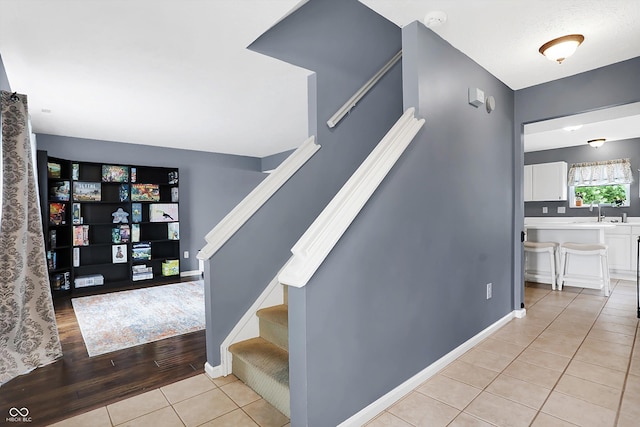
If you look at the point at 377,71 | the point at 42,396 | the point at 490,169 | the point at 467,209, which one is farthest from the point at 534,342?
the point at 42,396

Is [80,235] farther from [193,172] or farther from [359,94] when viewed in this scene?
[359,94]

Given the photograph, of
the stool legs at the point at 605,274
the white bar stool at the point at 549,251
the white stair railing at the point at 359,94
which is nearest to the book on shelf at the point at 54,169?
the white stair railing at the point at 359,94

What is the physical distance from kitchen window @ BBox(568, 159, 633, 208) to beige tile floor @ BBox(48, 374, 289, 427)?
677 centimetres

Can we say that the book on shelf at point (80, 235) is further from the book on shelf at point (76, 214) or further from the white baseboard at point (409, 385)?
the white baseboard at point (409, 385)

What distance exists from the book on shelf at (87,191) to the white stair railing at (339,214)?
4.78 meters

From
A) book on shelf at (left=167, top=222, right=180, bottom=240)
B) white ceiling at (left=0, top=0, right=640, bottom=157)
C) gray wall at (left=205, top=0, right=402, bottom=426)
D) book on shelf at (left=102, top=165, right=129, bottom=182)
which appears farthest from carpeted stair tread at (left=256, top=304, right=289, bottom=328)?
book on shelf at (left=102, top=165, right=129, bottom=182)

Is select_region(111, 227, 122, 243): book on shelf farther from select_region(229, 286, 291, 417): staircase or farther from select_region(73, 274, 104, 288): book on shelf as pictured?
select_region(229, 286, 291, 417): staircase

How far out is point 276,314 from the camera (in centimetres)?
230

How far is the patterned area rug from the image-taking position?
117 inches

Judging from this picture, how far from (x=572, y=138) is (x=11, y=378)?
24.8 feet

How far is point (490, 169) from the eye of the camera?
2912mm

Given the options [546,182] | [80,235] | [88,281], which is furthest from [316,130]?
[546,182]

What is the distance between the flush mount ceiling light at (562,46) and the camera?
231 cm

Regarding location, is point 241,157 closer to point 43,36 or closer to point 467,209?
point 43,36
